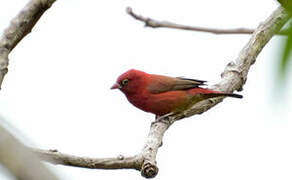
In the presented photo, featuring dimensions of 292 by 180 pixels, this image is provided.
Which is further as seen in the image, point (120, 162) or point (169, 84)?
point (169, 84)

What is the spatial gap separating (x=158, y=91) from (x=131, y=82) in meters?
0.43

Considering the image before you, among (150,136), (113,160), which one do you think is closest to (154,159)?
(113,160)

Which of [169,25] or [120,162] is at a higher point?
[169,25]

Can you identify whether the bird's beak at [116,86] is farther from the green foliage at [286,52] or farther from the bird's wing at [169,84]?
the green foliage at [286,52]

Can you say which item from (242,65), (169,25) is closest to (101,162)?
(169,25)

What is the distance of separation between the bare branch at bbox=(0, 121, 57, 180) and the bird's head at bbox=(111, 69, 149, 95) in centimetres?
537

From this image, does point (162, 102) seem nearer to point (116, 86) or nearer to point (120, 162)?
point (116, 86)

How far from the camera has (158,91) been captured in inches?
241

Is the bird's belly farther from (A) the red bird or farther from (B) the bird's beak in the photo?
(B) the bird's beak

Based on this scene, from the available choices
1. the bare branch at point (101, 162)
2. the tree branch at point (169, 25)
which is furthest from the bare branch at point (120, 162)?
the tree branch at point (169, 25)

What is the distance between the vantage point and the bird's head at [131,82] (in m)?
6.11

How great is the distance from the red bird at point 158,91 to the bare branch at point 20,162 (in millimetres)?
4858

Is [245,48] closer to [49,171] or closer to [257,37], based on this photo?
[257,37]

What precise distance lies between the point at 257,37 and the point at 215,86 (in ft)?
2.77
